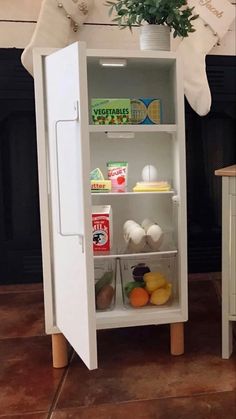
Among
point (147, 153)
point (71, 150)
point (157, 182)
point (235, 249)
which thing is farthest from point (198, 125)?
point (71, 150)

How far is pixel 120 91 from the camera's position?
180 centimetres

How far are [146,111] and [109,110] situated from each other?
0.14 m

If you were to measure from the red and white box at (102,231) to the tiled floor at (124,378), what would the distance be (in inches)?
15.6

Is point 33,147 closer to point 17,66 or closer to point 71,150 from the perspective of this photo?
point 17,66

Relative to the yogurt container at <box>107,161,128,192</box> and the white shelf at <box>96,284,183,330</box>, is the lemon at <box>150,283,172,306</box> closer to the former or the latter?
the white shelf at <box>96,284,183,330</box>

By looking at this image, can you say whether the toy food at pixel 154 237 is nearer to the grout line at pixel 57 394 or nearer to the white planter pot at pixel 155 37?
the grout line at pixel 57 394

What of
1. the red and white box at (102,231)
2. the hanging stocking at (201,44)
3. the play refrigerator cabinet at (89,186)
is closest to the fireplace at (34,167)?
the hanging stocking at (201,44)

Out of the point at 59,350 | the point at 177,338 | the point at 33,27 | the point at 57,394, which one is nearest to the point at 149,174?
the point at 177,338

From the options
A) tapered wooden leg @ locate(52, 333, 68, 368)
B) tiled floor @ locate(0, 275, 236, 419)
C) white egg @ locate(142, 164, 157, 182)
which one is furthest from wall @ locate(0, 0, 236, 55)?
tapered wooden leg @ locate(52, 333, 68, 368)

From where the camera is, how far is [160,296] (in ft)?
5.26

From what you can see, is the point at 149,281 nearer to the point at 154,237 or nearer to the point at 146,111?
the point at 154,237

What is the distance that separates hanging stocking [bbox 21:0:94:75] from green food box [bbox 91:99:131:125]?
2.18ft

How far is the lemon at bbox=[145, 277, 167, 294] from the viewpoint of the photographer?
5.34 ft

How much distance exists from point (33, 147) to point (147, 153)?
0.82 m
